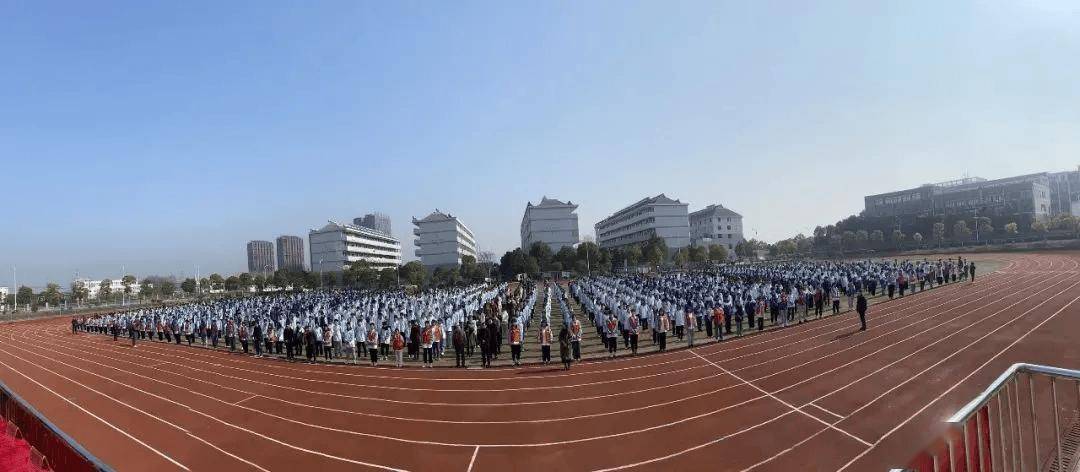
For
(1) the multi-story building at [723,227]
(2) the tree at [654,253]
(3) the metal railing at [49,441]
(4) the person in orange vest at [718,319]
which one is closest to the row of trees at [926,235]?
(1) the multi-story building at [723,227]

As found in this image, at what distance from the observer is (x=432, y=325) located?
52.6 feet

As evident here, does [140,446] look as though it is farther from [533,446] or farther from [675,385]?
[675,385]

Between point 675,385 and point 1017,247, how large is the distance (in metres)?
66.9

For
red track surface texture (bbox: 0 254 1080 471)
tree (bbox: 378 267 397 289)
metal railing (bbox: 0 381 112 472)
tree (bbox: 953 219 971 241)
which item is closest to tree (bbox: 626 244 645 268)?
tree (bbox: 378 267 397 289)

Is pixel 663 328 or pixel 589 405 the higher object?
pixel 663 328

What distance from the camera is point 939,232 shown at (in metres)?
68.8

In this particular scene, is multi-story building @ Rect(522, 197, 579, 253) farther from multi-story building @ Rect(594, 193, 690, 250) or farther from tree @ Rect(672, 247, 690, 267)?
tree @ Rect(672, 247, 690, 267)

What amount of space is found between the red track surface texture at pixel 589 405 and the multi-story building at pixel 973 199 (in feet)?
252

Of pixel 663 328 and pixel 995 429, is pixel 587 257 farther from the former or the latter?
pixel 995 429

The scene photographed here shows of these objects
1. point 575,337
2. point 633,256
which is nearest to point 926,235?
point 633,256

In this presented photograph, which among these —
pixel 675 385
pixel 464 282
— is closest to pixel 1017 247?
pixel 464 282

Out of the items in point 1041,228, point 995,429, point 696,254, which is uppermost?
point 1041,228

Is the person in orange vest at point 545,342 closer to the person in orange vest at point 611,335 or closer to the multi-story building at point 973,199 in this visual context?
the person in orange vest at point 611,335

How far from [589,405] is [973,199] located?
329 feet
